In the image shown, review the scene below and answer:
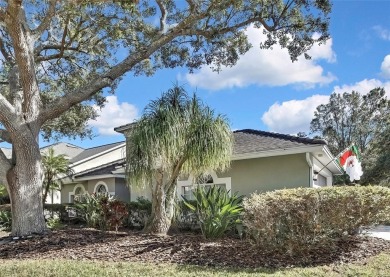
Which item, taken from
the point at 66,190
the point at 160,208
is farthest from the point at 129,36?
the point at 66,190

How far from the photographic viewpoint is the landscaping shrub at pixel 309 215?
7.66 meters

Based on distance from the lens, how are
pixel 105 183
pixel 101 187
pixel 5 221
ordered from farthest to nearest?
pixel 101 187 → pixel 105 183 → pixel 5 221

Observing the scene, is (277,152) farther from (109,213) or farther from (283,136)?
(109,213)

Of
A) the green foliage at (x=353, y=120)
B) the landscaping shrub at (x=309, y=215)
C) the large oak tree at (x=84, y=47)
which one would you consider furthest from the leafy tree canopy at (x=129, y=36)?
the green foliage at (x=353, y=120)

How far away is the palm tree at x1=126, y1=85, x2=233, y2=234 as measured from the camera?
10.1 metres

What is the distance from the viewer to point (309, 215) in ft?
25.1

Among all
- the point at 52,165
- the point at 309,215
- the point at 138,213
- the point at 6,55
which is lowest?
the point at 138,213

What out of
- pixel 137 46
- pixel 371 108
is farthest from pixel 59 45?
pixel 371 108

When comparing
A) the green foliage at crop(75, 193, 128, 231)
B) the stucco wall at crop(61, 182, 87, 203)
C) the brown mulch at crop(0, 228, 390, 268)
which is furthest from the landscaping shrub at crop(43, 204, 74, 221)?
the brown mulch at crop(0, 228, 390, 268)

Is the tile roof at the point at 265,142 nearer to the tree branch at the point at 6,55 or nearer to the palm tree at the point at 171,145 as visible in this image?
the palm tree at the point at 171,145

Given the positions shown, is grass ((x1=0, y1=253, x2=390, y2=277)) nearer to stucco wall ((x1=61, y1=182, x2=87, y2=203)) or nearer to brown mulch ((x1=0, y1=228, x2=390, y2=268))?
brown mulch ((x1=0, y1=228, x2=390, y2=268))

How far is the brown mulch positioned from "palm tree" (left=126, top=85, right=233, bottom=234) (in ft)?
4.53

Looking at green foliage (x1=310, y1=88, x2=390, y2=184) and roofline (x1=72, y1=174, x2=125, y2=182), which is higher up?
green foliage (x1=310, y1=88, x2=390, y2=184)

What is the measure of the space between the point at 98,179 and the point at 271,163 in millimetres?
13060
